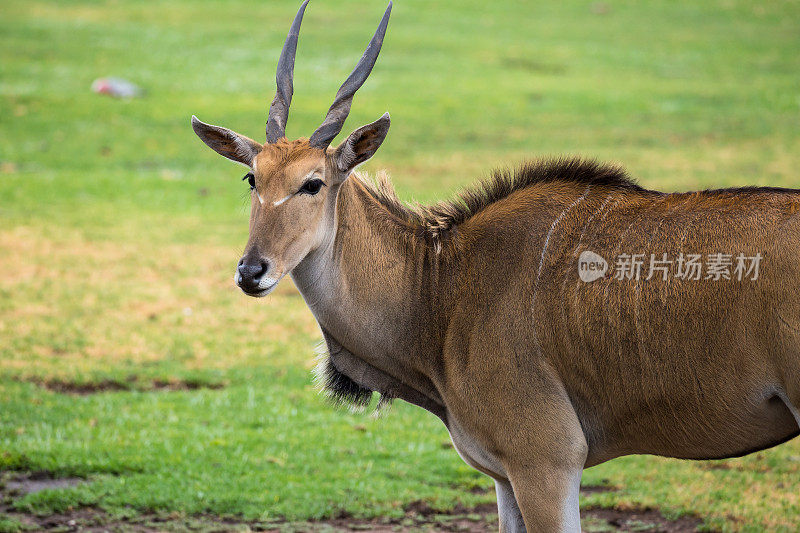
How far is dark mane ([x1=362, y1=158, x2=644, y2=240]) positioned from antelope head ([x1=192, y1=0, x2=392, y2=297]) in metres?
0.56

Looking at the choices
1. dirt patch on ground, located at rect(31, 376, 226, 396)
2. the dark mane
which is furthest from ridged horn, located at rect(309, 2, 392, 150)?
dirt patch on ground, located at rect(31, 376, 226, 396)

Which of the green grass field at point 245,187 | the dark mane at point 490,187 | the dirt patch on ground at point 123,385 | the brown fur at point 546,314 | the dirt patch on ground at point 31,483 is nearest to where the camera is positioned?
the brown fur at point 546,314

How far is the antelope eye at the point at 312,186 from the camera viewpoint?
4.89 m

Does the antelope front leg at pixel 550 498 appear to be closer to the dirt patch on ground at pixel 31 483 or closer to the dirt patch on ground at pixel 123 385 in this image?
the dirt patch on ground at pixel 31 483

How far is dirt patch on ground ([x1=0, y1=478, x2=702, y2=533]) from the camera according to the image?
6676 millimetres

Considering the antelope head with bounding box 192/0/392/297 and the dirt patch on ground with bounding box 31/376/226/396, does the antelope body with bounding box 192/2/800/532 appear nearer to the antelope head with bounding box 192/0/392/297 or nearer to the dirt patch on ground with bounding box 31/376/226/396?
the antelope head with bounding box 192/0/392/297

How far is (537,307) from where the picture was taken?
489 cm

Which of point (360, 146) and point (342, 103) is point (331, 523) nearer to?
point (360, 146)

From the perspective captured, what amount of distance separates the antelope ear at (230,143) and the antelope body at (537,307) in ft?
0.03

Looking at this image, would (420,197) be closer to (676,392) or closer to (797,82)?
(676,392)

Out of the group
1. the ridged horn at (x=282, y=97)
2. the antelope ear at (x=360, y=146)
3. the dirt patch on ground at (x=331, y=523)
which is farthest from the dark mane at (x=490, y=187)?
Result: the dirt patch on ground at (x=331, y=523)

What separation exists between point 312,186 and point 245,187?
47.3 feet

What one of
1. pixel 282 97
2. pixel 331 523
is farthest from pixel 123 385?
pixel 282 97

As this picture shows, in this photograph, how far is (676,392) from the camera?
15.1 ft
